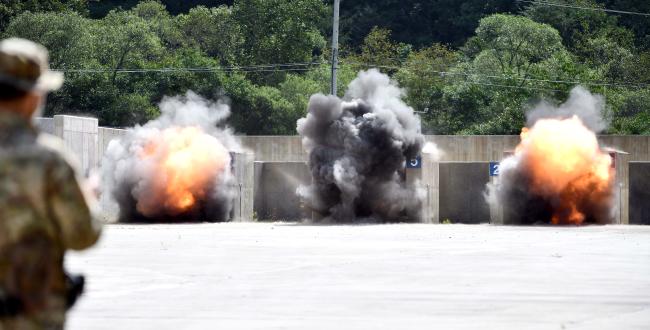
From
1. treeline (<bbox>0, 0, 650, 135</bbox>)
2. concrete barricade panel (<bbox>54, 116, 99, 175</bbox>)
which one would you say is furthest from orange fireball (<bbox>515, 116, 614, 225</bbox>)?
treeline (<bbox>0, 0, 650, 135</bbox>)

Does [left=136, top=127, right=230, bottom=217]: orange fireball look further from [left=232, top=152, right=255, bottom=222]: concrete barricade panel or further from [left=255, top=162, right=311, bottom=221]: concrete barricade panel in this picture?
[left=255, top=162, right=311, bottom=221]: concrete barricade panel

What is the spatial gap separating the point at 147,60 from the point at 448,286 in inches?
3296

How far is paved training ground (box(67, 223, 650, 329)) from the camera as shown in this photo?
48.1 feet

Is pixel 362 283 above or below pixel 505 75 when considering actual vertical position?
below

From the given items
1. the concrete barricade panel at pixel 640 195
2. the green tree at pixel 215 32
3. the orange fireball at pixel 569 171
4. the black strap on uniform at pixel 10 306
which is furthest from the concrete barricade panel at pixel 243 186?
the green tree at pixel 215 32

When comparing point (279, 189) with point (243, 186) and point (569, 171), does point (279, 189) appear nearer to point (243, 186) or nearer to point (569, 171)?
point (243, 186)

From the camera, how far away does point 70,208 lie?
6.17m

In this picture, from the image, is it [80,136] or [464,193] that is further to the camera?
[464,193]

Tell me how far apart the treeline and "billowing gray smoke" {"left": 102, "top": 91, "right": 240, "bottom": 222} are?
3687cm

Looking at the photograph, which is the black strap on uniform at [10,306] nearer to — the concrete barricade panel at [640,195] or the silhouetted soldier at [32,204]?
the silhouetted soldier at [32,204]

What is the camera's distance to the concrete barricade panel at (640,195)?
53.5 meters

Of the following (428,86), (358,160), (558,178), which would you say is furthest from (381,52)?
(558,178)

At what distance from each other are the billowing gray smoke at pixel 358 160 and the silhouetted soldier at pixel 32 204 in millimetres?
42238

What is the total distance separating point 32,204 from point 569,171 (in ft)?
141
